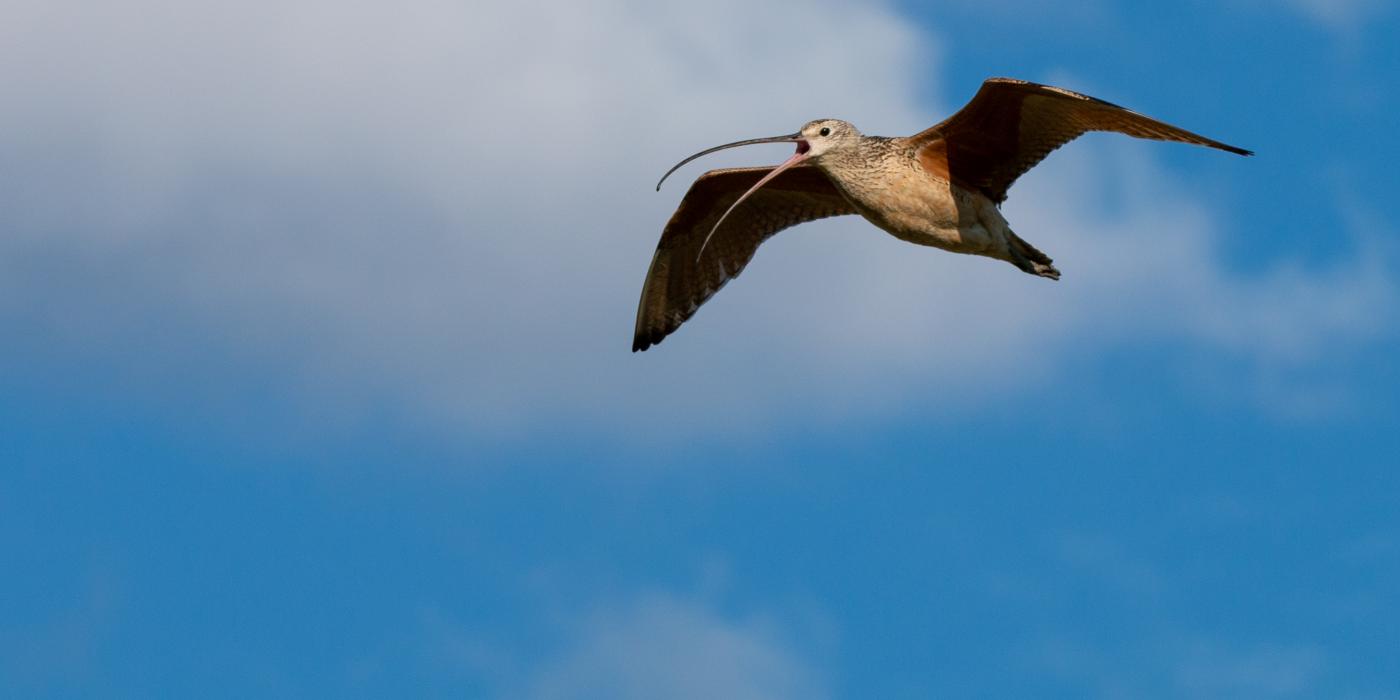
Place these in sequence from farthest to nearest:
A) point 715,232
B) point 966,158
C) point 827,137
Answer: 1. point 715,232
2. point 827,137
3. point 966,158

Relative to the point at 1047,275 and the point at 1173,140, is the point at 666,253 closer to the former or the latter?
the point at 1047,275

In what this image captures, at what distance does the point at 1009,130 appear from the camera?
1534 cm

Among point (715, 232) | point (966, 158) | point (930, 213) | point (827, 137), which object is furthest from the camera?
point (715, 232)

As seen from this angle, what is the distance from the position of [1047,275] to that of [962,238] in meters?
0.86

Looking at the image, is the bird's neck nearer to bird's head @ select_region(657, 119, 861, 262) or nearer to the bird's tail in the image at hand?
bird's head @ select_region(657, 119, 861, 262)

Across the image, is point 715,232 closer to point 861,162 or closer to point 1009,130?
point 861,162

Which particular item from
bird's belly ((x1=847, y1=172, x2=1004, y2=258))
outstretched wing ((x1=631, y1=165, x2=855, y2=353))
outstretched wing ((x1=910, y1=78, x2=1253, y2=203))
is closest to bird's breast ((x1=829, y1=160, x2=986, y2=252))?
bird's belly ((x1=847, y1=172, x2=1004, y2=258))

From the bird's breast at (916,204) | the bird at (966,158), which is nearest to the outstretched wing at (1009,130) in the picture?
the bird at (966,158)

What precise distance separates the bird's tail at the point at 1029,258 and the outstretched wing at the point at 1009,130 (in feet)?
1.61

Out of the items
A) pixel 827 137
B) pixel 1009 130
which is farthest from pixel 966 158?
pixel 827 137

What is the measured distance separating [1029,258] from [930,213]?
0.99 meters

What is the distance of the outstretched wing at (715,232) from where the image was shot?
1755 centimetres

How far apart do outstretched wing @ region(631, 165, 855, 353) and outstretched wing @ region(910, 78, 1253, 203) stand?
6.47ft

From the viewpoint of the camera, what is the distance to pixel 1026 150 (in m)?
15.5
